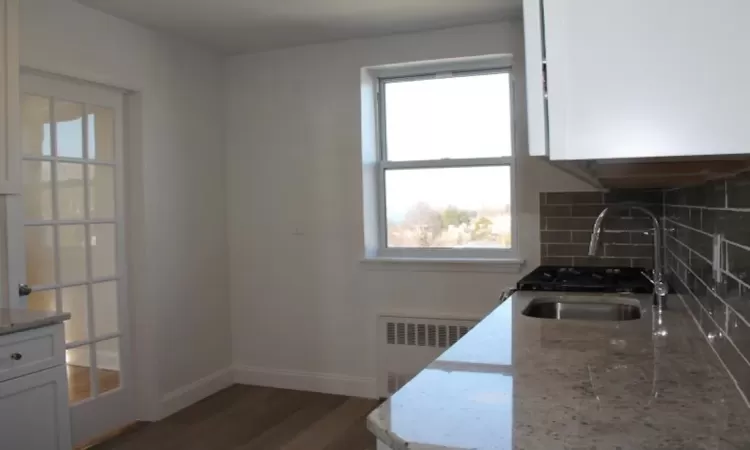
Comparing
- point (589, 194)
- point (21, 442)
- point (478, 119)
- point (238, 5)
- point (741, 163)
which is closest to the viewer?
point (741, 163)

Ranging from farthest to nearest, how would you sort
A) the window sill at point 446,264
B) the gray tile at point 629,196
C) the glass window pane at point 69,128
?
1. the window sill at point 446,264
2. the gray tile at point 629,196
3. the glass window pane at point 69,128

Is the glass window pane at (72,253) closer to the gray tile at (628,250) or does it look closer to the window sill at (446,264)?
the window sill at (446,264)

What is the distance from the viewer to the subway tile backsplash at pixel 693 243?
1189 millimetres

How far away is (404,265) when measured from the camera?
4.14 m

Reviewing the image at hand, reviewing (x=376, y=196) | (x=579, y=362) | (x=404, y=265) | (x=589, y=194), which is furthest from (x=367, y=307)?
(x=579, y=362)

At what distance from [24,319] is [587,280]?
2418 millimetres

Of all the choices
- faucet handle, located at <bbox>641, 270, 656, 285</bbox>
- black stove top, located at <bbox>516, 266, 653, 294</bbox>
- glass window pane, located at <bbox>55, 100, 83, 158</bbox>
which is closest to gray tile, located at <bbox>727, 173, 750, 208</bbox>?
black stove top, located at <bbox>516, 266, 653, 294</bbox>

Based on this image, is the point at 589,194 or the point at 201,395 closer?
the point at 589,194

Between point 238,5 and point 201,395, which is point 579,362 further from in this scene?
point 201,395

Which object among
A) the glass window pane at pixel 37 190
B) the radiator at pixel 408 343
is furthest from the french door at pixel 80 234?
the radiator at pixel 408 343

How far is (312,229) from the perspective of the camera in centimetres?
435

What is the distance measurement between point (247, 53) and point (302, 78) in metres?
0.48

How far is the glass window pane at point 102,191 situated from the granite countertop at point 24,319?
1037 millimetres

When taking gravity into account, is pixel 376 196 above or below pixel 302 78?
below
